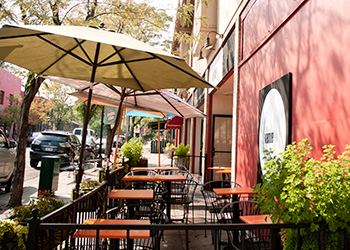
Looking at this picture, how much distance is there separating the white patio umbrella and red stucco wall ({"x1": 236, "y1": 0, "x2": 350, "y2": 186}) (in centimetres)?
129

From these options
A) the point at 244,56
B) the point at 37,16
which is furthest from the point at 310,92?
the point at 37,16

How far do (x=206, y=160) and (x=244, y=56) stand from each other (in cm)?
457

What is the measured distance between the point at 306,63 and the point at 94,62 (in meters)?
2.89

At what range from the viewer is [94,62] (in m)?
4.32

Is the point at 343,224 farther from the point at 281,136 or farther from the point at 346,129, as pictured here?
the point at 281,136

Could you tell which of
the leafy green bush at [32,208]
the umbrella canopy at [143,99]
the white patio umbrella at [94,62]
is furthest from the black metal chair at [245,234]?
the umbrella canopy at [143,99]

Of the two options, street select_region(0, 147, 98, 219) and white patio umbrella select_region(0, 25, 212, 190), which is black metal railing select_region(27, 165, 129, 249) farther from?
street select_region(0, 147, 98, 219)

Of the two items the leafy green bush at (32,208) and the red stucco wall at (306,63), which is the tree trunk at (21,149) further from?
the red stucco wall at (306,63)

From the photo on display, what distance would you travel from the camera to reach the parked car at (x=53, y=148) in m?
13.5

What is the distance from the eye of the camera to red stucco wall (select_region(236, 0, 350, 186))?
3.11 meters

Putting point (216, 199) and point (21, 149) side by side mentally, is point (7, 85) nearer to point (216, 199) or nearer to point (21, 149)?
point (21, 149)

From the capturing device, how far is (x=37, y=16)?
6.84 m

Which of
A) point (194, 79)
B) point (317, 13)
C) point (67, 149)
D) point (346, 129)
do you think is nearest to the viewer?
point (346, 129)

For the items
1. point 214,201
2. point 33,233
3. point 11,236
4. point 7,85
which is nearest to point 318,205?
point 33,233
